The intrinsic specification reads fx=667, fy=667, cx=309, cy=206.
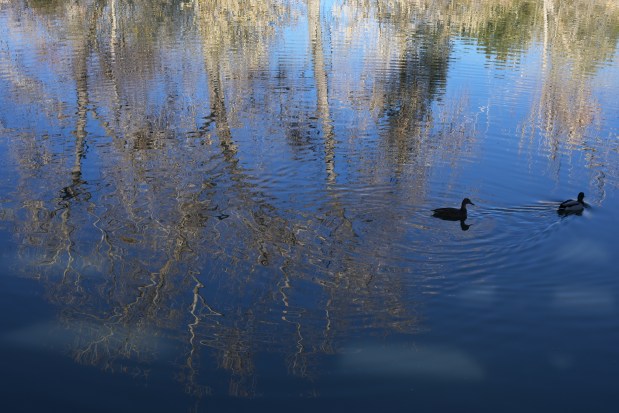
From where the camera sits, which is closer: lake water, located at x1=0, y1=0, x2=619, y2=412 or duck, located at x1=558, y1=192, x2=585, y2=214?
lake water, located at x1=0, y1=0, x2=619, y2=412

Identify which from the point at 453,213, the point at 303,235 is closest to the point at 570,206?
the point at 453,213

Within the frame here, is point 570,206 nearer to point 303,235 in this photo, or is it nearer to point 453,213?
point 453,213

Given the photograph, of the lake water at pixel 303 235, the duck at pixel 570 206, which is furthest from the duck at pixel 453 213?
the duck at pixel 570 206

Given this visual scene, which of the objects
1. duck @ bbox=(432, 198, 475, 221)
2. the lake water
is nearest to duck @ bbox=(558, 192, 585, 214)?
the lake water

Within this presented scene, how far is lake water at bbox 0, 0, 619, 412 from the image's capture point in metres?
7.15

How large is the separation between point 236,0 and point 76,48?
12.6 meters

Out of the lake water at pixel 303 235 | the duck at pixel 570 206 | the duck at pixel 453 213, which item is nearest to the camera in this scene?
the lake water at pixel 303 235

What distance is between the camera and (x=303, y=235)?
10.2 meters

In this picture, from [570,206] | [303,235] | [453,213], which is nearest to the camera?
[303,235]

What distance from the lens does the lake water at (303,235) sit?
7.15 meters

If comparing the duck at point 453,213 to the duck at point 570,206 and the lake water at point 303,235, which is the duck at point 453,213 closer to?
the lake water at point 303,235

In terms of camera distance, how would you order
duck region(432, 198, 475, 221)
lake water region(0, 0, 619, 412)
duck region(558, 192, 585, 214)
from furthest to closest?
duck region(558, 192, 585, 214) → duck region(432, 198, 475, 221) → lake water region(0, 0, 619, 412)

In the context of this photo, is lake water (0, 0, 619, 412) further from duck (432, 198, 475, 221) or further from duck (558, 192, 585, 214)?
duck (558, 192, 585, 214)

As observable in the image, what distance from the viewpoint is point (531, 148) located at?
14.3 m
